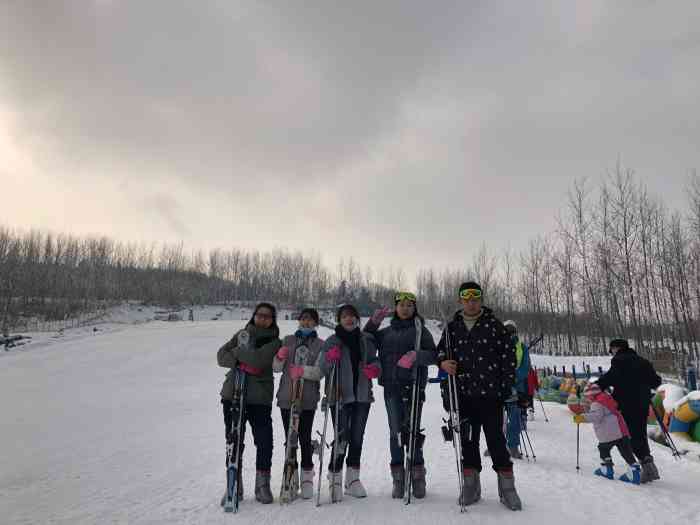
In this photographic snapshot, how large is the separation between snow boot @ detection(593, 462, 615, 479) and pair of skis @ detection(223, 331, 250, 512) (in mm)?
4468

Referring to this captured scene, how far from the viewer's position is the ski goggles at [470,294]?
4.05m

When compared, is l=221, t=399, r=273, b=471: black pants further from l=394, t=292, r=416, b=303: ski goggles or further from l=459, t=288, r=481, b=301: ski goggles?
l=459, t=288, r=481, b=301: ski goggles

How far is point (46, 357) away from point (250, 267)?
70.2 meters

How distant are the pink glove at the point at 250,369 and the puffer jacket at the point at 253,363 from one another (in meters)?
0.02

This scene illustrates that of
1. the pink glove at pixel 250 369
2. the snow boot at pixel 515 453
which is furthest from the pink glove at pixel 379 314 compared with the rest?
the snow boot at pixel 515 453

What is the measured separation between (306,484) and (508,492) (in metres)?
1.90

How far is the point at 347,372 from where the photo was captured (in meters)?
4.17

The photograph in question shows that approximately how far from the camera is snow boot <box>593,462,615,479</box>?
4952 mm

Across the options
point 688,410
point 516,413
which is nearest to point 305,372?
point 516,413

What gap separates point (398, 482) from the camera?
3.94 metres

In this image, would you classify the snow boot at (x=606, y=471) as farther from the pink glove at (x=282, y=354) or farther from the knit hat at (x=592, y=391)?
the pink glove at (x=282, y=354)

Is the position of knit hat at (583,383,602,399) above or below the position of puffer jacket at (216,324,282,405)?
below

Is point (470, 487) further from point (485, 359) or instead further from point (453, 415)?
point (485, 359)

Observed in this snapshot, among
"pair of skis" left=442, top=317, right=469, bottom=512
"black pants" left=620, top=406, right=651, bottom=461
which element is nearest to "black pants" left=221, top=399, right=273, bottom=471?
"pair of skis" left=442, top=317, right=469, bottom=512
